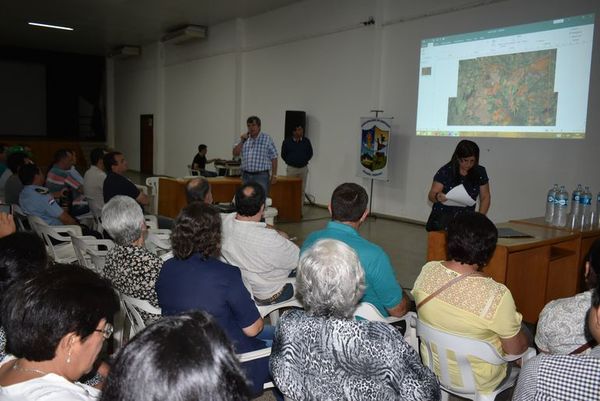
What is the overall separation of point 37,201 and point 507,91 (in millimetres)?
5562

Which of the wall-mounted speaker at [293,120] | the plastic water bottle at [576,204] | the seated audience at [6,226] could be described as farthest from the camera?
the wall-mounted speaker at [293,120]

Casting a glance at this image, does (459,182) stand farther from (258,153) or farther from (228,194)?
(228,194)

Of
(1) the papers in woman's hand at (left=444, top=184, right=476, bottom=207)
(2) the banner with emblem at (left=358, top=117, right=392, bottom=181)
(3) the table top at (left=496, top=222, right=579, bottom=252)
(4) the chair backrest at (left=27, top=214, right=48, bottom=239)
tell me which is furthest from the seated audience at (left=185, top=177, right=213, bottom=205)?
(2) the banner with emblem at (left=358, top=117, right=392, bottom=181)

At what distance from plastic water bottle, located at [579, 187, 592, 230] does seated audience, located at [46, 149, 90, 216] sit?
15.2 feet

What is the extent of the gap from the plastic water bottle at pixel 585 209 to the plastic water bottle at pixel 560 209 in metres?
0.11

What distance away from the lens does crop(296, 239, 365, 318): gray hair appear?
4.88 feet

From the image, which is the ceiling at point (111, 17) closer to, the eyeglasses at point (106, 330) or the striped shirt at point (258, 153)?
the striped shirt at point (258, 153)

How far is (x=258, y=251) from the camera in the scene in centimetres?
267

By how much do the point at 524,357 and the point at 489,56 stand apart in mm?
5376

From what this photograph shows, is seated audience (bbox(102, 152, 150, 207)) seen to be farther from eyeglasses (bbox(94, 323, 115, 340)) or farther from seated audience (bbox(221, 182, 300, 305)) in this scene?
eyeglasses (bbox(94, 323, 115, 340))

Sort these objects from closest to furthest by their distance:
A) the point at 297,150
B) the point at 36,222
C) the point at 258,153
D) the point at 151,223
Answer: the point at 36,222
the point at 151,223
the point at 258,153
the point at 297,150

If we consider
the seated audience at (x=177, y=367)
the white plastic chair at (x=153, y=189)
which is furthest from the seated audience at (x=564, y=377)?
the white plastic chair at (x=153, y=189)

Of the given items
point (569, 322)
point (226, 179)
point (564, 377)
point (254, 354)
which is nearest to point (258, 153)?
point (226, 179)

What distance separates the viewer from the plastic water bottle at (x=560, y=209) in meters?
3.72
